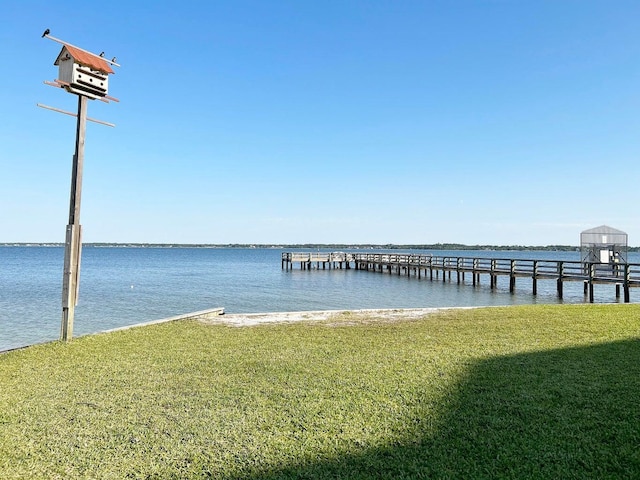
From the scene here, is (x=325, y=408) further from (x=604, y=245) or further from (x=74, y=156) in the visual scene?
(x=604, y=245)

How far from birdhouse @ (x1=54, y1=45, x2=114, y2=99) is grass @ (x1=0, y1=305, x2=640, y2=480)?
4123mm

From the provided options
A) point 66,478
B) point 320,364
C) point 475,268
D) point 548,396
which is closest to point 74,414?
point 66,478

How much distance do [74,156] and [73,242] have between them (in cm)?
141

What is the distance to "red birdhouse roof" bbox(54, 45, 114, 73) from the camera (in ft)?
23.6

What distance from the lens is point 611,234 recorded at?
21.4 metres

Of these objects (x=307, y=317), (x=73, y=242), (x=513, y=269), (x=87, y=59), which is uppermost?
(x=87, y=59)

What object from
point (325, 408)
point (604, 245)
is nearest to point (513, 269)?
point (604, 245)

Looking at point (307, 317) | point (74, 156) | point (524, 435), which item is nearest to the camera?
point (524, 435)

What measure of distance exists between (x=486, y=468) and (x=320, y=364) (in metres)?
2.81

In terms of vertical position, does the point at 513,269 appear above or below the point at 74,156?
below

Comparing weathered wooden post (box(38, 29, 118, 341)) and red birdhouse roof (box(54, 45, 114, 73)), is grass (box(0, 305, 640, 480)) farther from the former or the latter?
red birdhouse roof (box(54, 45, 114, 73))

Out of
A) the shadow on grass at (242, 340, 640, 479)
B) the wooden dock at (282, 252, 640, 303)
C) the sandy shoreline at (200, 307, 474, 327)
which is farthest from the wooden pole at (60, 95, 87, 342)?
the wooden dock at (282, 252, 640, 303)

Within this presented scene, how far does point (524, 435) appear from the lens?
3.34m

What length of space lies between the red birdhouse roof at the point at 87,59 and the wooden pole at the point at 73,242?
34.6 inches
